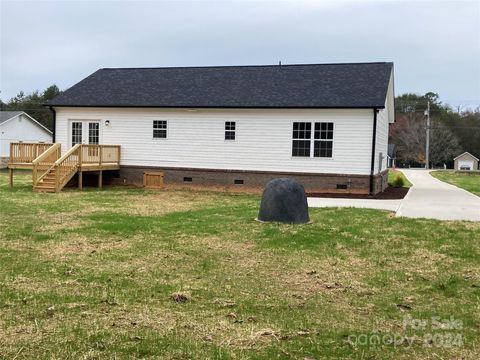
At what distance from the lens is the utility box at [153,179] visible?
877 inches

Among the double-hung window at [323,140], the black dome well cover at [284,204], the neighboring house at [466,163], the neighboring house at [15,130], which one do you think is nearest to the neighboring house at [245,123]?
the double-hung window at [323,140]

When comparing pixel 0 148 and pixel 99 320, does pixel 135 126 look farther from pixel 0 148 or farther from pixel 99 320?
pixel 0 148

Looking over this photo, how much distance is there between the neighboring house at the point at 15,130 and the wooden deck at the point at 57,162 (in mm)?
26183

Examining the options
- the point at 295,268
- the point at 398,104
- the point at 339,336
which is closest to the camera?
the point at 339,336

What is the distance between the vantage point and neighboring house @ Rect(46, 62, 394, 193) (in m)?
19.7

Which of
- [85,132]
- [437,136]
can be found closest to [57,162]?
[85,132]

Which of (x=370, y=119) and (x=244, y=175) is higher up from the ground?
(x=370, y=119)

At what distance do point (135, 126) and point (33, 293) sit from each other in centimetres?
1764

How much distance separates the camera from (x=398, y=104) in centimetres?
9031

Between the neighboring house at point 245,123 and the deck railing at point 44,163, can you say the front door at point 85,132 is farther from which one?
the deck railing at point 44,163

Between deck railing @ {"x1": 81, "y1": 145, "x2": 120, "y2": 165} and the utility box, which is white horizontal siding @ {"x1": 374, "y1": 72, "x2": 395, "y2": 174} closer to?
the utility box

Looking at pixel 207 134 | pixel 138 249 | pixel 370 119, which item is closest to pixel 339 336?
pixel 138 249

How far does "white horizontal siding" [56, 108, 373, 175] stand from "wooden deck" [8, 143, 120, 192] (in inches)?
52.6

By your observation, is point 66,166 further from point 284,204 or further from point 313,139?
point 284,204
